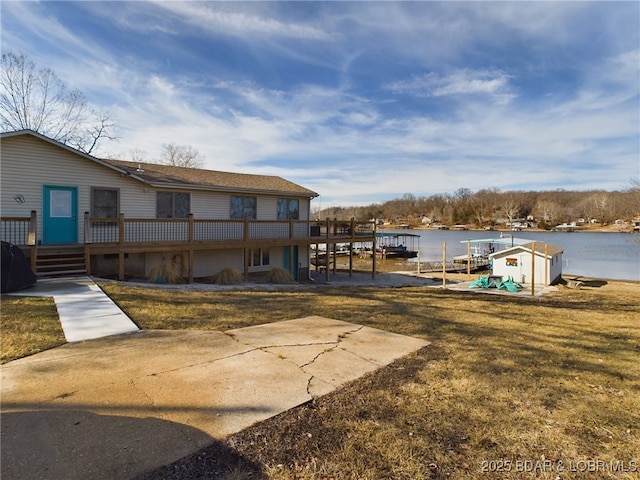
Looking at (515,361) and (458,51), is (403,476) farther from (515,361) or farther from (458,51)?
(458,51)

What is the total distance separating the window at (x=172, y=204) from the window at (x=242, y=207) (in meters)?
2.01

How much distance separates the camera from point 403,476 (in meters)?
2.32

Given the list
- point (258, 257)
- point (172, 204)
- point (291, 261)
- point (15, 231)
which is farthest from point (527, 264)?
point (15, 231)

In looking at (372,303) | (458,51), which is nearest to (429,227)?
(458,51)

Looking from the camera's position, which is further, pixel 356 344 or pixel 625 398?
pixel 356 344

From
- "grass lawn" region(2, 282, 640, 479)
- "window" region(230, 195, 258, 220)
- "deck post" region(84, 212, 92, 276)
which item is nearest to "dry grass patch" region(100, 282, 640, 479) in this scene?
"grass lawn" region(2, 282, 640, 479)

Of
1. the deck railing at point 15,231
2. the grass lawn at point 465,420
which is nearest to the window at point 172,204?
the deck railing at point 15,231

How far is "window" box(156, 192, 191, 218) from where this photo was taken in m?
13.6

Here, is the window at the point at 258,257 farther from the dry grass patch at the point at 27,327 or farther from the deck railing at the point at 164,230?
the dry grass patch at the point at 27,327

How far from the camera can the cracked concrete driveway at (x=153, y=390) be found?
2.43m

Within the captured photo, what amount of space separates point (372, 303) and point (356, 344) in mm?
3636

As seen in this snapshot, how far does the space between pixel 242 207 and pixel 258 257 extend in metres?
2.53

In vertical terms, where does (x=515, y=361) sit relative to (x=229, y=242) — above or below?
below

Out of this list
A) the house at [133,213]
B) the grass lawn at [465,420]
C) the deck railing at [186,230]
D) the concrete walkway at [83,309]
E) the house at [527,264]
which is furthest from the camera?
the house at [527,264]
